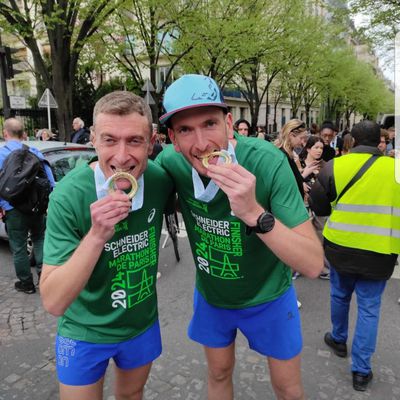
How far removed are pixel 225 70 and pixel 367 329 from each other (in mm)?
21177

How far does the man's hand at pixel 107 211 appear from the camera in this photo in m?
1.46

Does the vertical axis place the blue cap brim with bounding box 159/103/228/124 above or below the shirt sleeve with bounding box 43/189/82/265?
above

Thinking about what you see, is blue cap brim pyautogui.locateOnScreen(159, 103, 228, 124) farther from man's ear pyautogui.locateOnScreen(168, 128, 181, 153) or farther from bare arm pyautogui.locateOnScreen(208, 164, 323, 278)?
bare arm pyautogui.locateOnScreen(208, 164, 323, 278)

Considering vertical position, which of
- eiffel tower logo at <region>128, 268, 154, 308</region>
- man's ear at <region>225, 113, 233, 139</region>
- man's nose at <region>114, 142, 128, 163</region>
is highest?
man's ear at <region>225, 113, 233, 139</region>

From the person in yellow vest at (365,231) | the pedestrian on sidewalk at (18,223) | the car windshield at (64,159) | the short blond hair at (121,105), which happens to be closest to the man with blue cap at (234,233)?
the short blond hair at (121,105)

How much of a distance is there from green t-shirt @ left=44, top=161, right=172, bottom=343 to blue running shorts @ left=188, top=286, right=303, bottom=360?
42cm

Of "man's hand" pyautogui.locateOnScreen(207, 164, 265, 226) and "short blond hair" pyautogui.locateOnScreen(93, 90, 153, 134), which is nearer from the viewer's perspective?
"man's hand" pyautogui.locateOnScreen(207, 164, 265, 226)

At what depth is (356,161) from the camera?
3.02m

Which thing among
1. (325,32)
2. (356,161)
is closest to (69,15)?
(356,161)

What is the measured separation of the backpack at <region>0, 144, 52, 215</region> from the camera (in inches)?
174

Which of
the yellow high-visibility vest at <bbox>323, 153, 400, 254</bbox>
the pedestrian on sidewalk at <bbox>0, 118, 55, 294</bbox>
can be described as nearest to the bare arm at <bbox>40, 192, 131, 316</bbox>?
the yellow high-visibility vest at <bbox>323, 153, 400, 254</bbox>

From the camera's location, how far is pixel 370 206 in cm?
299

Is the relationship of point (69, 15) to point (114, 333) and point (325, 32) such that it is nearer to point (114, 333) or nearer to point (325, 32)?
point (114, 333)

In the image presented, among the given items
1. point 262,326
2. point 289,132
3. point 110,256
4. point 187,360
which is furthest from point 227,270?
point 289,132
